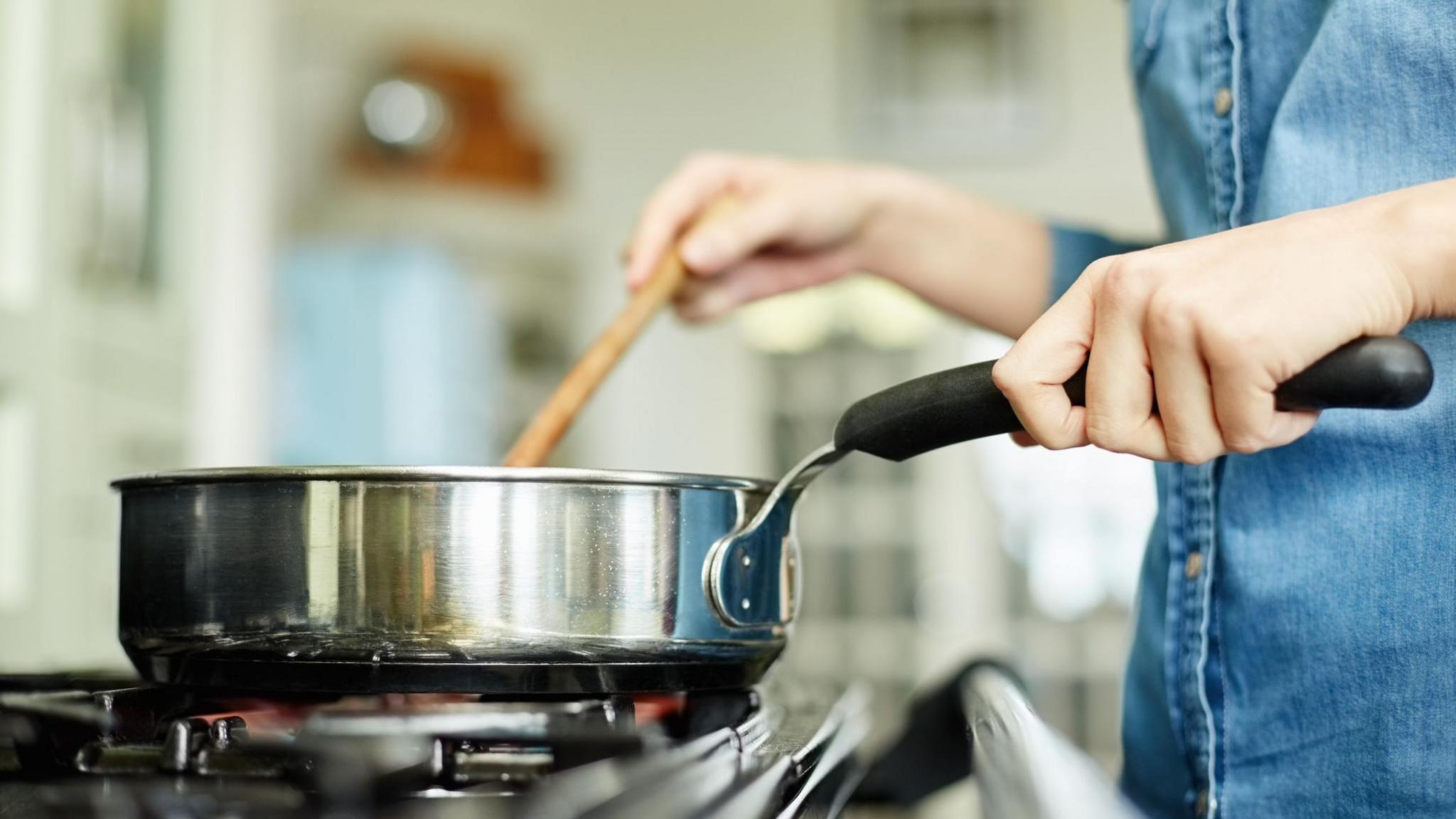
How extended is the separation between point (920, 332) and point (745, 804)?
3523 millimetres

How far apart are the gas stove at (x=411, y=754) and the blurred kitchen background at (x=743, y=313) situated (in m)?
1.60

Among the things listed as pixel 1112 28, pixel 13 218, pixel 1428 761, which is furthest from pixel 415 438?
pixel 1428 761

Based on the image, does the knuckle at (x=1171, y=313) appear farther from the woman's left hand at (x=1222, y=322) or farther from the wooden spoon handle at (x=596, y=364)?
the wooden spoon handle at (x=596, y=364)

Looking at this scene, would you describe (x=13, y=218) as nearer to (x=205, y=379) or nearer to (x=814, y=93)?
(x=205, y=379)

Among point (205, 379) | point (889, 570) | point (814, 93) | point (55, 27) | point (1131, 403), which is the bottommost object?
point (889, 570)

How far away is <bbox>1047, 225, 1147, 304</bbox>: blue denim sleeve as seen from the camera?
0.77 metres

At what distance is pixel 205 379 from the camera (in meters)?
1.88

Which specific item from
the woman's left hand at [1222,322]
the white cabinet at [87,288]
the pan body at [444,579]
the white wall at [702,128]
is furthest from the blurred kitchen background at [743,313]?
the woman's left hand at [1222,322]

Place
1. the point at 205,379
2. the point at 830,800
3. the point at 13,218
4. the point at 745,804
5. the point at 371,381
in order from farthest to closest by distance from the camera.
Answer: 1. the point at 371,381
2. the point at 205,379
3. the point at 13,218
4. the point at 830,800
5. the point at 745,804

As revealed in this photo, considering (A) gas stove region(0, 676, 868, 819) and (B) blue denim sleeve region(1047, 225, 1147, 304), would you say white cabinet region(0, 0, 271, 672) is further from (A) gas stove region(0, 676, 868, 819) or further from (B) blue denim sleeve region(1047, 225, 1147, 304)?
(B) blue denim sleeve region(1047, 225, 1147, 304)

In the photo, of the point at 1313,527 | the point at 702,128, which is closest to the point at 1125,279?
the point at 1313,527

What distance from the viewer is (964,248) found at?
2.61 feet

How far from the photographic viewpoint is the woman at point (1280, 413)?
15.7 inches

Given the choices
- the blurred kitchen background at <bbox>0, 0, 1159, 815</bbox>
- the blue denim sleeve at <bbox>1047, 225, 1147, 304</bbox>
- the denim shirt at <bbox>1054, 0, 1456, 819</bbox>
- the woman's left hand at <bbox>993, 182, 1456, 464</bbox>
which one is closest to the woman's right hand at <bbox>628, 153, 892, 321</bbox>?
the blue denim sleeve at <bbox>1047, 225, 1147, 304</bbox>
